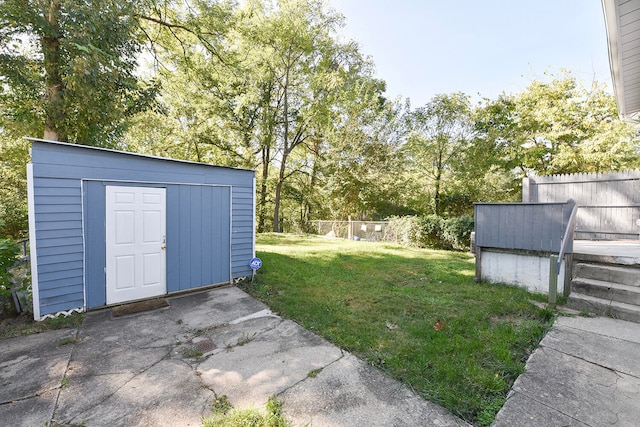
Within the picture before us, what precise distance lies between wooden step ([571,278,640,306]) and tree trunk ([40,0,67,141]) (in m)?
9.51

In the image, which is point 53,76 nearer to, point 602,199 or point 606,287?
point 606,287

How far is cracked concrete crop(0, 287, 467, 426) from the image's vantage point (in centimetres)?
184

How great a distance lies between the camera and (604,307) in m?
3.15

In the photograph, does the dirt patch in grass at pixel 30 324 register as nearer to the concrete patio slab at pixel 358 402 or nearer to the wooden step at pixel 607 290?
the concrete patio slab at pixel 358 402

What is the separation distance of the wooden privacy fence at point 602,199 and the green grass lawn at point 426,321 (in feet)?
9.99

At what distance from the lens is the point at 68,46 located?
506cm

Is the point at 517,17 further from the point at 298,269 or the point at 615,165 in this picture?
the point at 298,269

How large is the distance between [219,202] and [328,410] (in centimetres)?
390

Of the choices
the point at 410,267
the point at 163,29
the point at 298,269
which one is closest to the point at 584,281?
the point at 410,267

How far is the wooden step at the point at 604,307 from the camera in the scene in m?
2.96

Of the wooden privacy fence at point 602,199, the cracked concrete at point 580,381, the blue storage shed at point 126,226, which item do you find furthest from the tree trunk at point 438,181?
the cracked concrete at point 580,381

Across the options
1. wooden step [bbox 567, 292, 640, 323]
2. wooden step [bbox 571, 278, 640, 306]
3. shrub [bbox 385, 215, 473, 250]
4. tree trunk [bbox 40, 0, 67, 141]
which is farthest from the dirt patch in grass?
shrub [bbox 385, 215, 473, 250]

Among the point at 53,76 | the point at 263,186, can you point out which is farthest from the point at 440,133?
the point at 53,76

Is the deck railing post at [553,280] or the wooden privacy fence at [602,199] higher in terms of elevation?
the wooden privacy fence at [602,199]
